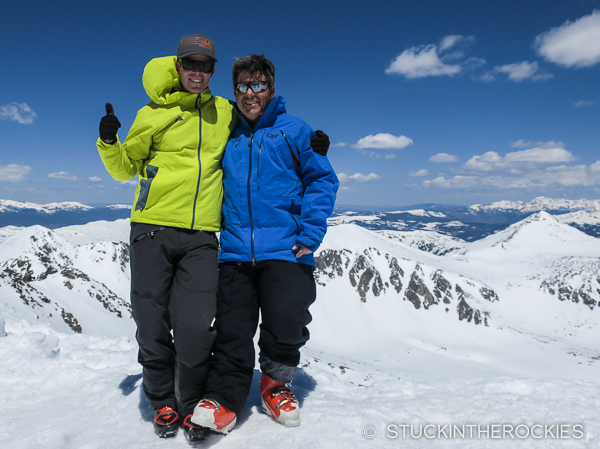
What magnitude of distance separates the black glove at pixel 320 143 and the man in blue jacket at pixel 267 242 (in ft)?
0.39

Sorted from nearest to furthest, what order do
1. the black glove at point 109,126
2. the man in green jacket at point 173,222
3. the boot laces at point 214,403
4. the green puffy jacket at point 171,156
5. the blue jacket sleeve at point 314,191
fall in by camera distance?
the boot laces at point 214,403 < the black glove at point 109,126 < the man in green jacket at point 173,222 < the green puffy jacket at point 171,156 < the blue jacket sleeve at point 314,191

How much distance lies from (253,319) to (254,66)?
13.5ft

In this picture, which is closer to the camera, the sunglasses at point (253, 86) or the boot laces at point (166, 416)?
the boot laces at point (166, 416)

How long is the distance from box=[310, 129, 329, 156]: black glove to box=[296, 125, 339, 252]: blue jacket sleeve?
0.08 m

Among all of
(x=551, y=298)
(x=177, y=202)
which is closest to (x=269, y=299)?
(x=177, y=202)

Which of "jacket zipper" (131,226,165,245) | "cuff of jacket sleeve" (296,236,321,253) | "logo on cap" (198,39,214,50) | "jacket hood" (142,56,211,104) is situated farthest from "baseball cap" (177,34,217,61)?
"cuff of jacket sleeve" (296,236,321,253)

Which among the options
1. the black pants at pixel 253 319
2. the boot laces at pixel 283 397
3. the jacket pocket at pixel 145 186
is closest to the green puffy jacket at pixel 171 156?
the jacket pocket at pixel 145 186

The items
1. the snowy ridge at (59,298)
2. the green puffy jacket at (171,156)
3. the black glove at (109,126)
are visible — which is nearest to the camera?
the black glove at (109,126)

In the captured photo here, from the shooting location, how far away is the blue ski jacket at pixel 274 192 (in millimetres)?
4969

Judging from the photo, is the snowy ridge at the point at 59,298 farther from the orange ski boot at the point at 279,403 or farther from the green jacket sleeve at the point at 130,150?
the orange ski boot at the point at 279,403

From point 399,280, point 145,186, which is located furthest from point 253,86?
point 399,280

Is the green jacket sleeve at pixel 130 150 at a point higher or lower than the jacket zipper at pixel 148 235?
higher

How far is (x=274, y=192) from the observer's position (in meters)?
5.07

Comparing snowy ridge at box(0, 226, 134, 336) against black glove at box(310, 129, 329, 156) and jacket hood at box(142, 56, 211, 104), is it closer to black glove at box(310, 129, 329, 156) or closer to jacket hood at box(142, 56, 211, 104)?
jacket hood at box(142, 56, 211, 104)
